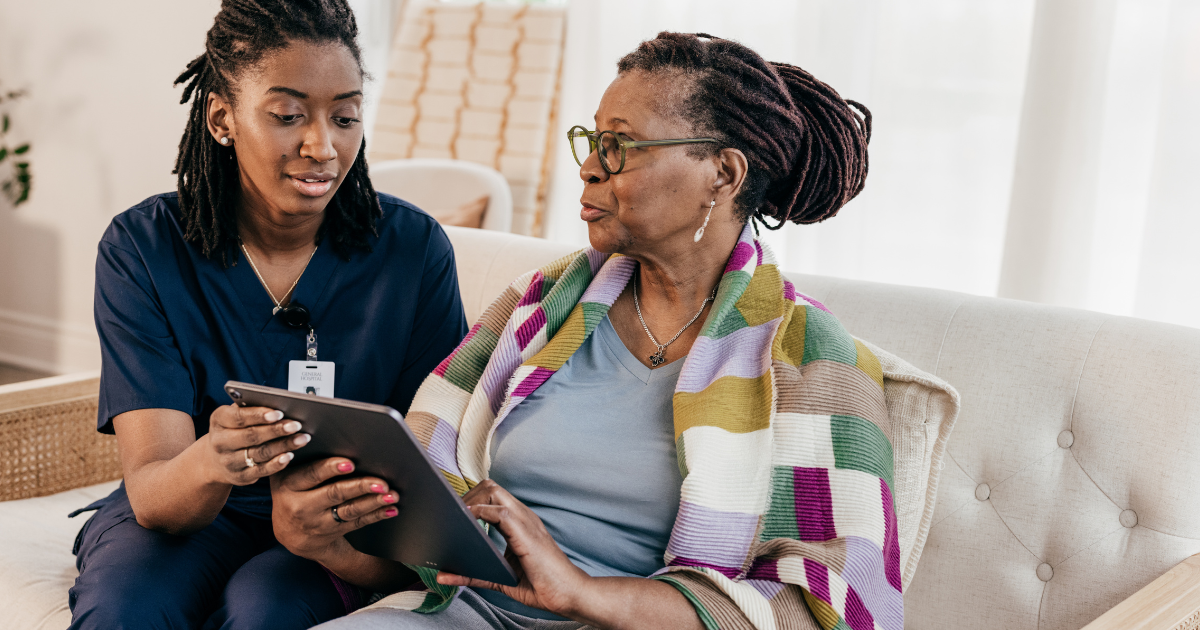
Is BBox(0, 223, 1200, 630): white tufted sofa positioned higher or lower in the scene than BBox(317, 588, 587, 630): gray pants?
higher

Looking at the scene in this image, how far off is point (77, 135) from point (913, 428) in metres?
4.05

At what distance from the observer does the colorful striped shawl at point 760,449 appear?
3.62 feet

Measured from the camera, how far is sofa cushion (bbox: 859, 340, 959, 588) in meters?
1.27

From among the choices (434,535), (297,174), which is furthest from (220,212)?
(434,535)

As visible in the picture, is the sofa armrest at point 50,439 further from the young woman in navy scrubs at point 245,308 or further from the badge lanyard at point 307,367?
the badge lanyard at point 307,367

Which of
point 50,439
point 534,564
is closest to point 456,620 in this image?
point 534,564

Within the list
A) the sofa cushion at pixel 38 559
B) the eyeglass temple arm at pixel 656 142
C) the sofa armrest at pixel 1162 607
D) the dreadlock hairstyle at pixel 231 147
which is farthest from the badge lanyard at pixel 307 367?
the sofa armrest at pixel 1162 607

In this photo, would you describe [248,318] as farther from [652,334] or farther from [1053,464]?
[1053,464]

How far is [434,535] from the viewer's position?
3.44 feet

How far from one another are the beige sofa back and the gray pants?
60 centimetres

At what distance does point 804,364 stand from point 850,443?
5.3 inches

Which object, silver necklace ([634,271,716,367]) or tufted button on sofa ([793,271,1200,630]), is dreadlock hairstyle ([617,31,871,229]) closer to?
silver necklace ([634,271,716,367])

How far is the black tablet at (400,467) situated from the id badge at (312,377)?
0.42 meters

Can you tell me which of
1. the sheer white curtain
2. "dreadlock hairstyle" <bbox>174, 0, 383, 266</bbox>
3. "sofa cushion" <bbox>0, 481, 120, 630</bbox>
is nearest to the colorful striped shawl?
"dreadlock hairstyle" <bbox>174, 0, 383, 266</bbox>
